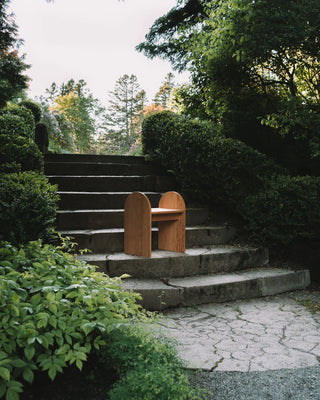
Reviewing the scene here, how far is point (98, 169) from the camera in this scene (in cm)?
702

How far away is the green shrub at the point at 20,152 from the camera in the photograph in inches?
182

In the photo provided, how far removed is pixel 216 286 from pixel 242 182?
2085 millimetres

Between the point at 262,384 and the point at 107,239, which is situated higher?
the point at 107,239

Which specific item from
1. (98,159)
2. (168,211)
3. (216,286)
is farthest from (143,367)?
(98,159)

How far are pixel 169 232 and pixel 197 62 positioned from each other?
355cm

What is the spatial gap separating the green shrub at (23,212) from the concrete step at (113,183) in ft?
8.54

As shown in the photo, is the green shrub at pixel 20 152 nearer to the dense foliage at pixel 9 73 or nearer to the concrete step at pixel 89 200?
the concrete step at pixel 89 200

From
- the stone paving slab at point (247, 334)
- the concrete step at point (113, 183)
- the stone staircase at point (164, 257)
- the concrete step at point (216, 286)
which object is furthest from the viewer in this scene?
the concrete step at point (113, 183)

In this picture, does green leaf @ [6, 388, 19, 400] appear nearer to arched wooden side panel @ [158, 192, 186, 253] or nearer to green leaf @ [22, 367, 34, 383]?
green leaf @ [22, 367, 34, 383]

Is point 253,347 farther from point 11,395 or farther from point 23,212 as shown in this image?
point 23,212

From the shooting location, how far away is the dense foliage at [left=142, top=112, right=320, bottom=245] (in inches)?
193

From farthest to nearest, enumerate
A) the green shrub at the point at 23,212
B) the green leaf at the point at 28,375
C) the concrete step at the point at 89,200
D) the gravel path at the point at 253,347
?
the concrete step at the point at 89,200 → the green shrub at the point at 23,212 → the gravel path at the point at 253,347 → the green leaf at the point at 28,375

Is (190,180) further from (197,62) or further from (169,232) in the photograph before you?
(197,62)

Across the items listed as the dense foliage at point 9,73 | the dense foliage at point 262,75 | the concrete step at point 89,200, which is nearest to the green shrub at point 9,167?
the concrete step at point 89,200
